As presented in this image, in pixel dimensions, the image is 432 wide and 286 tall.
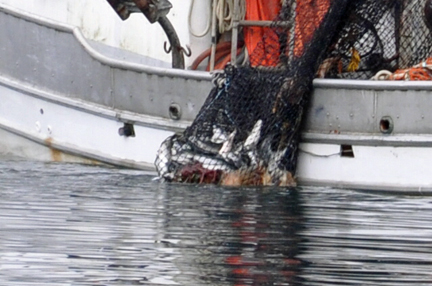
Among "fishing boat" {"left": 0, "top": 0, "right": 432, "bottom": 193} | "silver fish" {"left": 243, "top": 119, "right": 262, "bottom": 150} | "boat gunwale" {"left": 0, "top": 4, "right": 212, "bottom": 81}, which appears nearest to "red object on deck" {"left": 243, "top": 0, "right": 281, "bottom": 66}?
"fishing boat" {"left": 0, "top": 0, "right": 432, "bottom": 193}

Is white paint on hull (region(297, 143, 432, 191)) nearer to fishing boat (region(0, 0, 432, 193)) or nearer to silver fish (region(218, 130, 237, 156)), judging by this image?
fishing boat (region(0, 0, 432, 193))

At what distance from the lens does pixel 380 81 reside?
30.1 ft

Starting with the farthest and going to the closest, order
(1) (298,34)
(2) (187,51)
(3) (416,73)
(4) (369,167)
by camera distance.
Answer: (2) (187,51) < (1) (298,34) < (3) (416,73) < (4) (369,167)

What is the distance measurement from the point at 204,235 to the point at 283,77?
343cm

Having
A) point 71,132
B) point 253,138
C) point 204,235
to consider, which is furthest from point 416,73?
point 204,235

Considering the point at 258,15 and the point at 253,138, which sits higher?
the point at 258,15

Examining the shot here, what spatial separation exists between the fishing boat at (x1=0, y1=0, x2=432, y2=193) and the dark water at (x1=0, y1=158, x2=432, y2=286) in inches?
14.3

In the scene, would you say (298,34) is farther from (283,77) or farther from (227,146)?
(227,146)

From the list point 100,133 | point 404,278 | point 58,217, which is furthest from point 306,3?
point 404,278

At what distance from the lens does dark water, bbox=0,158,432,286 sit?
204 inches

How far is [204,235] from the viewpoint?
6.37 metres

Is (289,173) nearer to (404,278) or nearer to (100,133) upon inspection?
A: (100,133)

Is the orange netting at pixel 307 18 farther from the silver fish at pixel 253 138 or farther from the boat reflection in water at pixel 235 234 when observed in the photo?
the boat reflection in water at pixel 235 234

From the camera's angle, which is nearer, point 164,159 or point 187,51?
point 164,159
